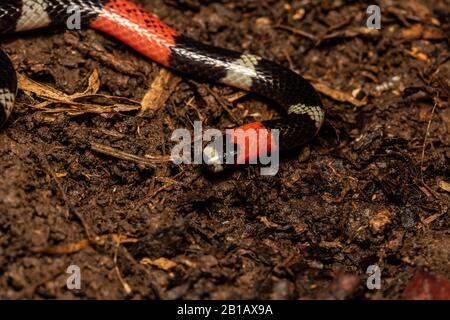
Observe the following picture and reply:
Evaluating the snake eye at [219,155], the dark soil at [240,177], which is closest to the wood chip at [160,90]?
the dark soil at [240,177]

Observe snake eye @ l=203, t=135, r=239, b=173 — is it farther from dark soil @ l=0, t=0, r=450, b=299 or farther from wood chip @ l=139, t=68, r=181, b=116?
wood chip @ l=139, t=68, r=181, b=116

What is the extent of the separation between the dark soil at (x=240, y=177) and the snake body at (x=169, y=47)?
0.17 meters

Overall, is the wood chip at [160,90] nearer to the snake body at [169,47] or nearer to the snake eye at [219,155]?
the snake body at [169,47]

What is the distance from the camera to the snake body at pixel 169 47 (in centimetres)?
615

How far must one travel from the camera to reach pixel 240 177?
558 centimetres

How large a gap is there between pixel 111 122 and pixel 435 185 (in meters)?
3.46

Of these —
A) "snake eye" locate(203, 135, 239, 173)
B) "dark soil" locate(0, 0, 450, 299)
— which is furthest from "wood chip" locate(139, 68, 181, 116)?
"snake eye" locate(203, 135, 239, 173)

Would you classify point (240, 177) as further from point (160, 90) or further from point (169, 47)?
point (169, 47)

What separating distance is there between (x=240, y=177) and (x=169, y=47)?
72.8 inches

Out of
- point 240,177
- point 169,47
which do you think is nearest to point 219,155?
point 240,177

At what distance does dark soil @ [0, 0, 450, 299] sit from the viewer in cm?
451
